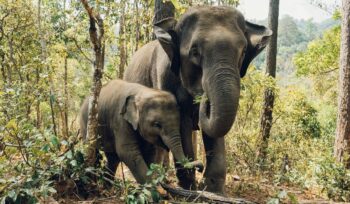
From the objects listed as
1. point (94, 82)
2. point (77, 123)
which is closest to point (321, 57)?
point (77, 123)

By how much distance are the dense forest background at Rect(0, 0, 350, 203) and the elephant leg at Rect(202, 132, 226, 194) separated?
76cm

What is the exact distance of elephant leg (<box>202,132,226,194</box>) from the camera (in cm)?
588

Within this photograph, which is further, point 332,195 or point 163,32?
point 332,195

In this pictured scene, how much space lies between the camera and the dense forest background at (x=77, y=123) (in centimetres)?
449

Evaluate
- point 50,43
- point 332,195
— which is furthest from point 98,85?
point 50,43

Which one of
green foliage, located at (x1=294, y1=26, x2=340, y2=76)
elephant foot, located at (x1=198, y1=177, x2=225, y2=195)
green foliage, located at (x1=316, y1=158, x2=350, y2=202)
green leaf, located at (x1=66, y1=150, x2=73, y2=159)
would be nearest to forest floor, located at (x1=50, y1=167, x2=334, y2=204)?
green foliage, located at (x1=316, y1=158, x2=350, y2=202)

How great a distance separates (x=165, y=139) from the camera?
5629 millimetres

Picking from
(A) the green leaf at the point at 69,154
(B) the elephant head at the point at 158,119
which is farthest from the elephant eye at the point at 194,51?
(A) the green leaf at the point at 69,154

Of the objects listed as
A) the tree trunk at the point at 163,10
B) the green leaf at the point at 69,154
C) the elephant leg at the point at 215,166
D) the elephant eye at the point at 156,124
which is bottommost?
the elephant leg at the point at 215,166

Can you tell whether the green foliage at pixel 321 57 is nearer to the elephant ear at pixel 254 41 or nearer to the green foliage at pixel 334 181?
the green foliage at pixel 334 181

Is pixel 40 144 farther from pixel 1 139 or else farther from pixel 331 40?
pixel 331 40

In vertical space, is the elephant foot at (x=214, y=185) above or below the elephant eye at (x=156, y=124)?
below

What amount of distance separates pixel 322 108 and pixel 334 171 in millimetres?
21904

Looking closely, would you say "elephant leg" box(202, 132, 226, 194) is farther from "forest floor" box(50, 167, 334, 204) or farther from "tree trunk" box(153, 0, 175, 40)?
"tree trunk" box(153, 0, 175, 40)
